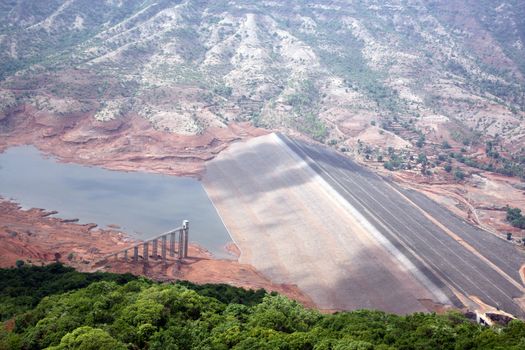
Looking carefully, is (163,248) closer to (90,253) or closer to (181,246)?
(181,246)

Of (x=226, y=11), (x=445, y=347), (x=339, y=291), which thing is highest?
(x=226, y=11)

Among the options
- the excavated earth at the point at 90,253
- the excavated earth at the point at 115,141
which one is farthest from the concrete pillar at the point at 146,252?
the excavated earth at the point at 115,141

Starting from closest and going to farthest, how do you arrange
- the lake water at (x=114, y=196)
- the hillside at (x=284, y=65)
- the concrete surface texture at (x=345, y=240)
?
the concrete surface texture at (x=345, y=240), the lake water at (x=114, y=196), the hillside at (x=284, y=65)

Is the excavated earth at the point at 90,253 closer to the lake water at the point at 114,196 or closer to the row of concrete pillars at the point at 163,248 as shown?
the row of concrete pillars at the point at 163,248

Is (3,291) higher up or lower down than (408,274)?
higher up

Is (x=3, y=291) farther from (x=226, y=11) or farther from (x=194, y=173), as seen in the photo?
(x=226, y=11)

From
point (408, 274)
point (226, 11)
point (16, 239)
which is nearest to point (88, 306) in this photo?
point (16, 239)

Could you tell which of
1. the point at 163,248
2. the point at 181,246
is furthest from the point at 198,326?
the point at 181,246
